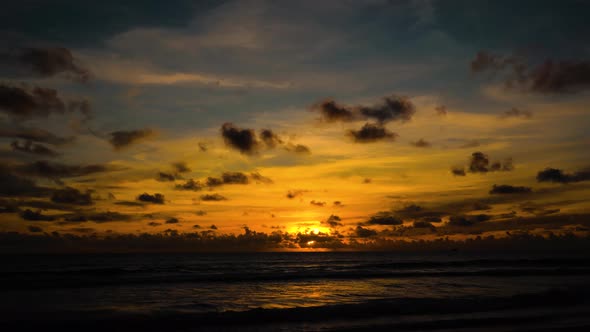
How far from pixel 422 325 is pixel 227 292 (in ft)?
64.5

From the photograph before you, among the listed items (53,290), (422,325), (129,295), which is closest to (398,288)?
(422,325)

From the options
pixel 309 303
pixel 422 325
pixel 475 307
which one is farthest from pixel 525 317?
pixel 309 303

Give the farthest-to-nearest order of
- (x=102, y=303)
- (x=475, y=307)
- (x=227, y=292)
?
(x=227, y=292) < (x=102, y=303) < (x=475, y=307)

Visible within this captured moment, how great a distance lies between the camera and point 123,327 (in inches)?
861

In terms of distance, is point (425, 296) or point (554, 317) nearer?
point (554, 317)

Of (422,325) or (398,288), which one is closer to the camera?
(422,325)

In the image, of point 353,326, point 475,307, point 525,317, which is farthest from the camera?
point 475,307

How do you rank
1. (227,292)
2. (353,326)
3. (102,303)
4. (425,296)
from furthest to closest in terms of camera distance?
1. (227,292)
2. (425,296)
3. (102,303)
4. (353,326)

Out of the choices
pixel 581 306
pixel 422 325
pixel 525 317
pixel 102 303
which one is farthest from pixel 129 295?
pixel 581 306

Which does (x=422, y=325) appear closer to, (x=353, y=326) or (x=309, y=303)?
(x=353, y=326)

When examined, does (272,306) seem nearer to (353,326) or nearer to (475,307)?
(353,326)

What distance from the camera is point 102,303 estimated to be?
29.8 metres

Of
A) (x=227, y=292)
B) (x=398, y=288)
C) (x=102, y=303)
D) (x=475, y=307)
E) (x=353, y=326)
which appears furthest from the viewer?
(x=398, y=288)

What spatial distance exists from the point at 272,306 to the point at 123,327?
9.14m
